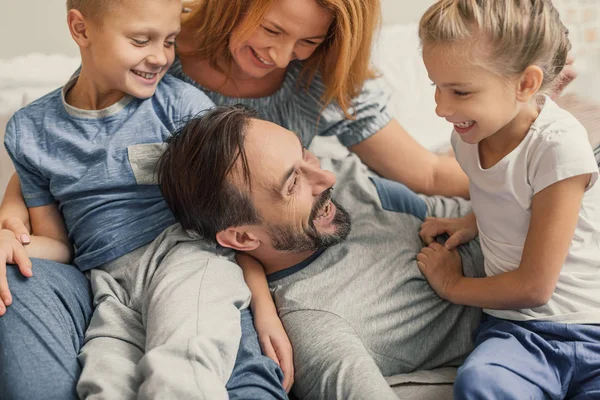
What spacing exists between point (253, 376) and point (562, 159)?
2.24ft

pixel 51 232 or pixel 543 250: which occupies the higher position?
pixel 543 250

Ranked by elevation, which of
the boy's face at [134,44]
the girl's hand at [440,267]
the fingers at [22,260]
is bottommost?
the fingers at [22,260]

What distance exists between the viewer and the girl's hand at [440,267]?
1510 mm

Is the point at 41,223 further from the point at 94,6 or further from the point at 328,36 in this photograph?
the point at 328,36

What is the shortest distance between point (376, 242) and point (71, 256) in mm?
706

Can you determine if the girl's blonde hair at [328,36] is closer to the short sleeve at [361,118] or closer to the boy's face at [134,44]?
the short sleeve at [361,118]

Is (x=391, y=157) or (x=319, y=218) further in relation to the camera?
(x=391, y=157)

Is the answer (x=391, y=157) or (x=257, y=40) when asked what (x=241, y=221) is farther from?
(x=391, y=157)

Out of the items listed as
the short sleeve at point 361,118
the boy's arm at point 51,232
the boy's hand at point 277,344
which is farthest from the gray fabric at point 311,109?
the boy's hand at point 277,344

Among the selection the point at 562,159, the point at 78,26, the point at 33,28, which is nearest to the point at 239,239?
the point at 78,26

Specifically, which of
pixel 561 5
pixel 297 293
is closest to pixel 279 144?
pixel 297 293

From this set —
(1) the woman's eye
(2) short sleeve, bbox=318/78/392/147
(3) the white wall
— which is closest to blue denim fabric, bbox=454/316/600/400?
(1) the woman's eye

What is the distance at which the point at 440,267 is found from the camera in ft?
5.05

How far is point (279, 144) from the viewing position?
4.79 feet
